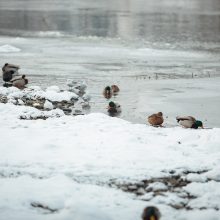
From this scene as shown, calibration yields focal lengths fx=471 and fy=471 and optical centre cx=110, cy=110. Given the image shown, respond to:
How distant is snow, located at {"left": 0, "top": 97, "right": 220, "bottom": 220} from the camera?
724 centimetres

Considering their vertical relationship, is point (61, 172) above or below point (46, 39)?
below

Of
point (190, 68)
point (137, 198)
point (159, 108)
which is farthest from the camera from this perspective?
point (190, 68)

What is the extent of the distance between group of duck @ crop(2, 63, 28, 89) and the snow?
552cm

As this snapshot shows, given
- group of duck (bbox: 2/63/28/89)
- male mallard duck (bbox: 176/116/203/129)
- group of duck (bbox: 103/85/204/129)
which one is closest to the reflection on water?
group of duck (bbox: 2/63/28/89)

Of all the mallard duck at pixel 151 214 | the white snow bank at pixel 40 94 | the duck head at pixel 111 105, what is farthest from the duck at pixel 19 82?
the mallard duck at pixel 151 214

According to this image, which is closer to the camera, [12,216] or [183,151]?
[12,216]

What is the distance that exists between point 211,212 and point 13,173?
3.55 metres

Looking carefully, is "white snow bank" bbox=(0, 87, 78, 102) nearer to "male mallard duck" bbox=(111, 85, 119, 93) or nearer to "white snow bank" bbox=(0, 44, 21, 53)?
"male mallard duck" bbox=(111, 85, 119, 93)

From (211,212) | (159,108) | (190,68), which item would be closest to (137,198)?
(211,212)

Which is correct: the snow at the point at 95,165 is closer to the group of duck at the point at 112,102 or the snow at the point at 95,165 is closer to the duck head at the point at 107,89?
the group of duck at the point at 112,102

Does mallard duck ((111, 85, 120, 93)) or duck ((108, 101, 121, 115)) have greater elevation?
mallard duck ((111, 85, 120, 93))

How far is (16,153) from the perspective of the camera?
9.48m

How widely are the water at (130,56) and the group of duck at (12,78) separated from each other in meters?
0.95

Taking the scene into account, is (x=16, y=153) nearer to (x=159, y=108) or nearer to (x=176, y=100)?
(x=159, y=108)
